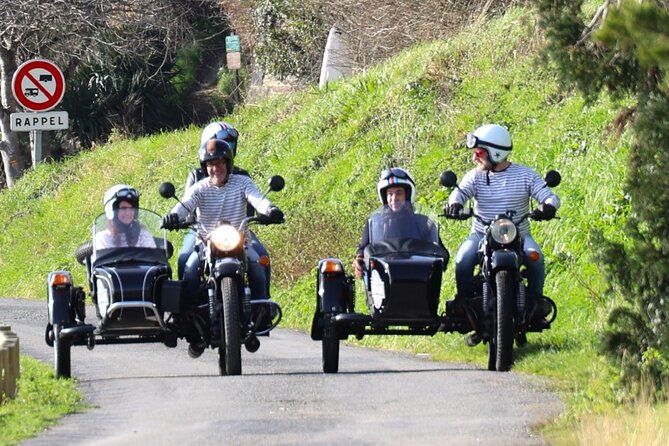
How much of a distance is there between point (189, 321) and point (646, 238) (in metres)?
4.92

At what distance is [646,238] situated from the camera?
9.89 m

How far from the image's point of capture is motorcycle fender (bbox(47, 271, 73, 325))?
14.0 m

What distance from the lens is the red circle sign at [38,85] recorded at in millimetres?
26828

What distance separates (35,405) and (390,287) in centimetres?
291

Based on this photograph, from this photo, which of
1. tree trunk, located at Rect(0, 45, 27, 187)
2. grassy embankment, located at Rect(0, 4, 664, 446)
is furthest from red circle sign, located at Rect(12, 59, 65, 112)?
tree trunk, located at Rect(0, 45, 27, 187)

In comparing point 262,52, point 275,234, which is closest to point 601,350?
point 275,234

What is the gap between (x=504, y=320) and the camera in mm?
13047

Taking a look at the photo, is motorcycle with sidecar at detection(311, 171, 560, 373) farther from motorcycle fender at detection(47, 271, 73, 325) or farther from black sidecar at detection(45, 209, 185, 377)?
motorcycle fender at detection(47, 271, 73, 325)

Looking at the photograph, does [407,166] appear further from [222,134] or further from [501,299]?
[501,299]

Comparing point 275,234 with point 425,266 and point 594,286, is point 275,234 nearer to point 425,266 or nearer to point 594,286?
point 594,286

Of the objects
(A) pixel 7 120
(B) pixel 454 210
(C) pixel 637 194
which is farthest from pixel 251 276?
(A) pixel 7 120

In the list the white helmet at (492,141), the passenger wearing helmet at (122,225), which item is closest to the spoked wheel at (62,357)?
the passenger wearing helmet at (122,225)

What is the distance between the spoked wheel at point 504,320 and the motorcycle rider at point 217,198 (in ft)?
6.60

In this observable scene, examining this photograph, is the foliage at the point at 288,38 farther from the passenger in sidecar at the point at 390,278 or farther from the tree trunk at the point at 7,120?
the passenger in sidecar at the point at 390,278
